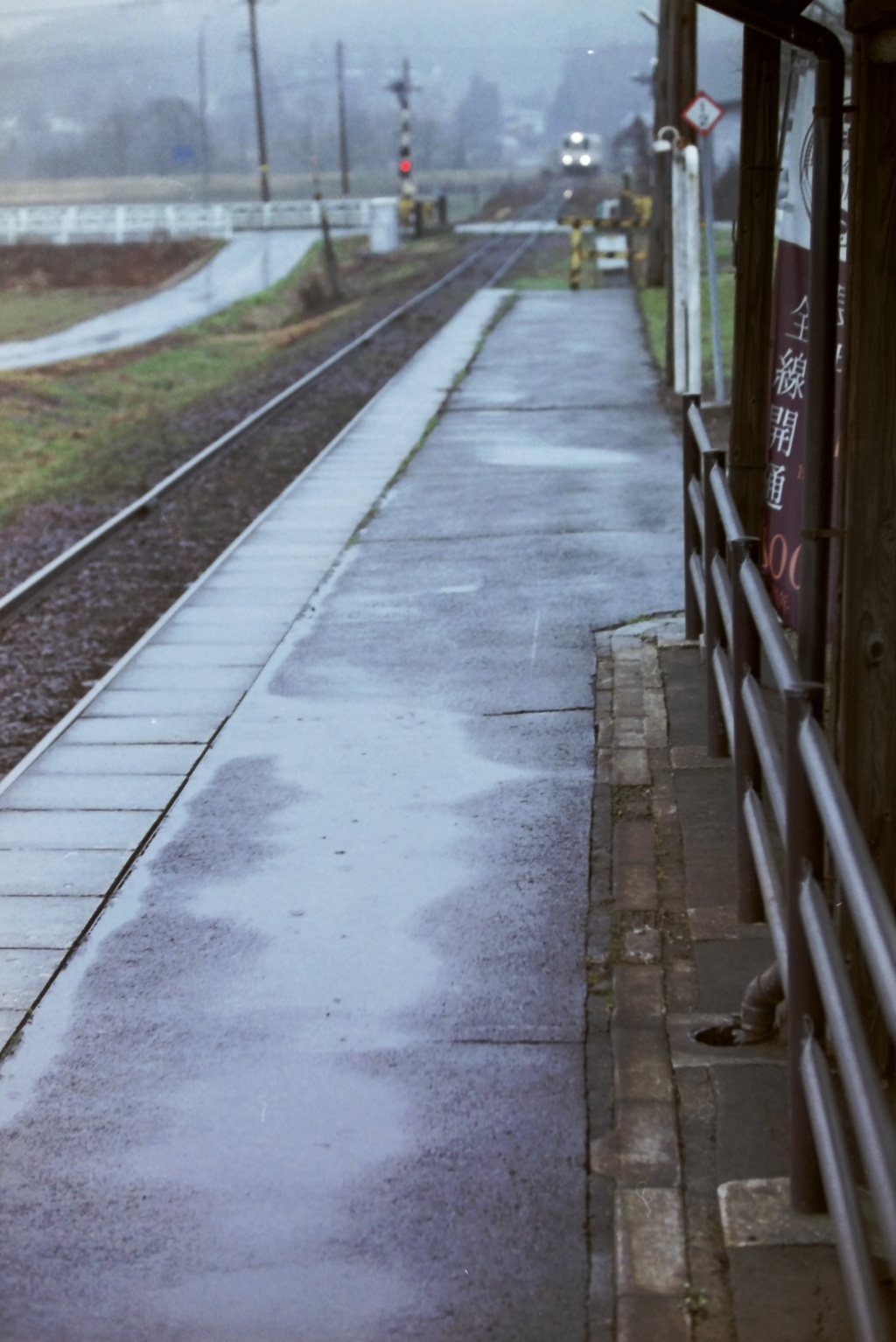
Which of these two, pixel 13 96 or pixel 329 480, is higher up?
pixel 13 96

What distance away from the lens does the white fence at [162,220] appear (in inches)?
1777

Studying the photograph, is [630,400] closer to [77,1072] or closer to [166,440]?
[166,440]

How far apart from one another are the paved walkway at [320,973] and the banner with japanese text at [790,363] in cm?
104

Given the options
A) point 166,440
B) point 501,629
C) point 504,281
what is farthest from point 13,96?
point 501,629

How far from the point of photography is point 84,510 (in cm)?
1372

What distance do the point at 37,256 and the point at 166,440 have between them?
2819cm

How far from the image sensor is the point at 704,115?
16047mm

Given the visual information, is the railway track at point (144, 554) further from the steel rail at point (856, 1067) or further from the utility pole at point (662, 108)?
the steel rail at point (856, 1067)

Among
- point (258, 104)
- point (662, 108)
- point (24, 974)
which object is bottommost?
point (24, 974)

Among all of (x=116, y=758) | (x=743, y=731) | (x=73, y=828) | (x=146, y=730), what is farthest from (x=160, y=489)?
(x=743, y=731)

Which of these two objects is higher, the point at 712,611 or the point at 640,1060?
the point at 712,611

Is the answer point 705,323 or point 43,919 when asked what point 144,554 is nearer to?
point 43,919

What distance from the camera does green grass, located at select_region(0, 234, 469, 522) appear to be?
1577cm

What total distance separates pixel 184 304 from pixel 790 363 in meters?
30.9
